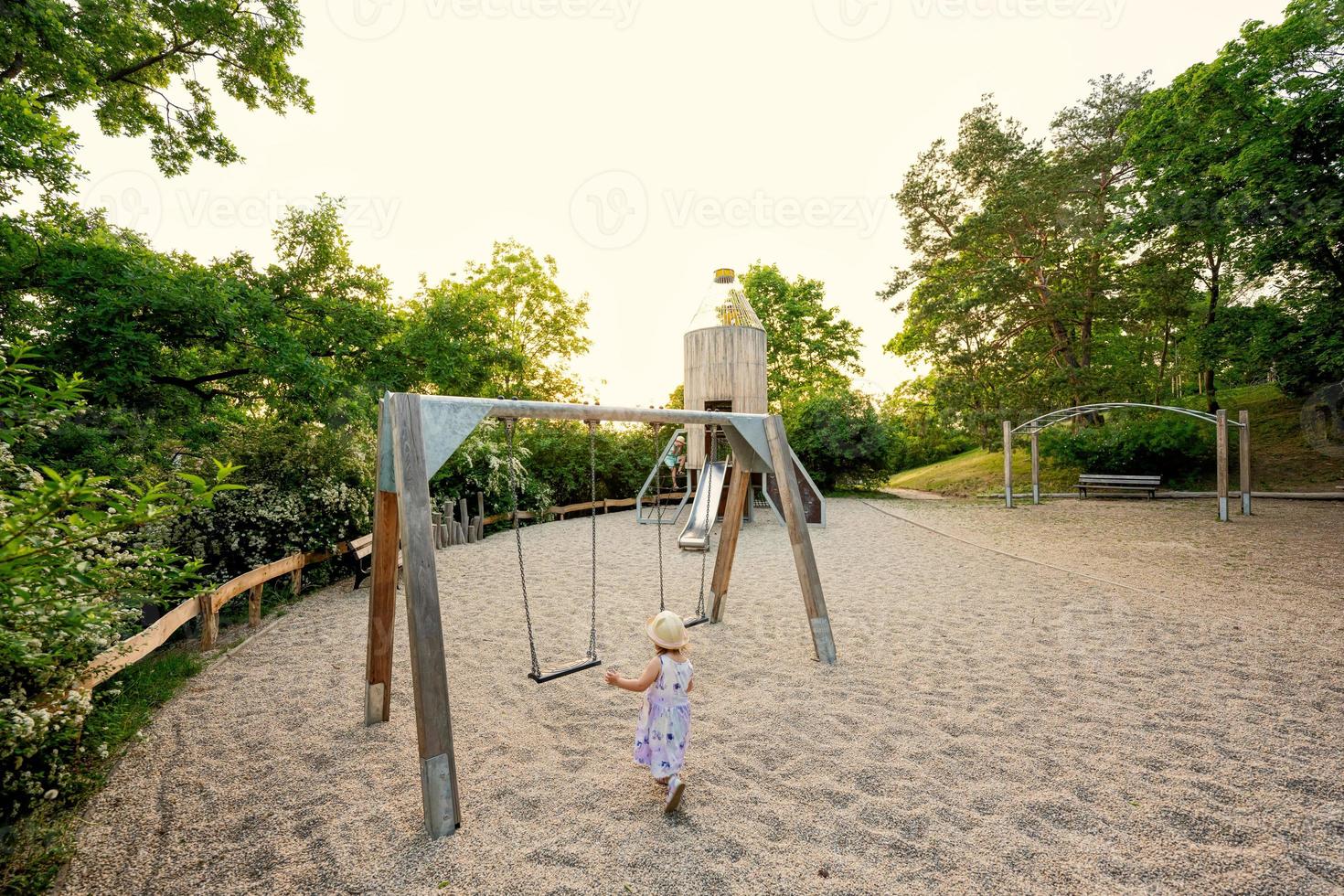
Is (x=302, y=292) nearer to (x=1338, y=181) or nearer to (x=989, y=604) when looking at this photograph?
(x=989, y=604)

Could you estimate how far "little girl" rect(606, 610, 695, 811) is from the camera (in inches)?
115

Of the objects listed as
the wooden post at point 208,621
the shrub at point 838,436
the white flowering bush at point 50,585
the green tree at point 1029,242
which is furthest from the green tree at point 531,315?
the white flowering bush at point 50,585

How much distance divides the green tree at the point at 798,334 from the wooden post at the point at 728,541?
22.0 metres

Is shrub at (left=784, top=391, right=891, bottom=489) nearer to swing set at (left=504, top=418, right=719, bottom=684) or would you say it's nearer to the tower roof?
the tower roof

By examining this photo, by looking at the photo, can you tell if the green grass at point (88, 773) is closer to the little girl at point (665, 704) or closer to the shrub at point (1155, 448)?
the little girl at point (665, 704)

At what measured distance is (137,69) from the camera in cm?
1037

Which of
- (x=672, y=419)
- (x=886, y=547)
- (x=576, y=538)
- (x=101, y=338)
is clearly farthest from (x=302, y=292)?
(x=886, y=547)

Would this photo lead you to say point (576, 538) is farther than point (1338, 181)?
No

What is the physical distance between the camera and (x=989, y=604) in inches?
259

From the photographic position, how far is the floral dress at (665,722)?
115 inches

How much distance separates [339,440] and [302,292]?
439cm

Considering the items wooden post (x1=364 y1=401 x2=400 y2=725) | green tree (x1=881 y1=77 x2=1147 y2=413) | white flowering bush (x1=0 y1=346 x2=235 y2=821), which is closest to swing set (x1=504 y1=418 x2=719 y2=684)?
wooden post (x1=364 y1=401 x2=400 y2=725)

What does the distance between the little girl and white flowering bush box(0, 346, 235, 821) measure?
6.42ft

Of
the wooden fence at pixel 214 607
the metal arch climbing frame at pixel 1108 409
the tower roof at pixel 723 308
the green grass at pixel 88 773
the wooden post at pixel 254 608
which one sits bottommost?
the green grass at pixel 88 773
